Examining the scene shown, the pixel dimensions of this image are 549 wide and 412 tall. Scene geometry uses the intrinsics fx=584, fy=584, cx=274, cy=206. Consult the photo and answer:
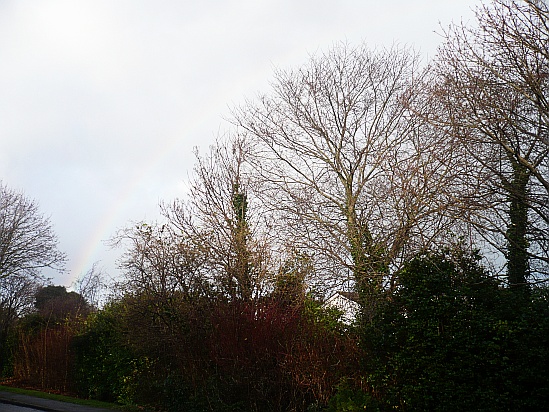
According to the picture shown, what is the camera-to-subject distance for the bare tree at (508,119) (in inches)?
404

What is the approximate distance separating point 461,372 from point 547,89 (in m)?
5.18

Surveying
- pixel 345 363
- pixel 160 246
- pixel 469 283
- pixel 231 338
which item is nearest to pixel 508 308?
pixel 469 283

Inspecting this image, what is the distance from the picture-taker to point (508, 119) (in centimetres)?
1013

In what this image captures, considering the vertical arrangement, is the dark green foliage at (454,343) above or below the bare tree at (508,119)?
below

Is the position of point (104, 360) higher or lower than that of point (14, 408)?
higher

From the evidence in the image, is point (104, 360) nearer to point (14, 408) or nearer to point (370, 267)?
point (14, 408)

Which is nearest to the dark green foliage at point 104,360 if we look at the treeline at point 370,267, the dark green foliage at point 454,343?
the treeline at point 370,267

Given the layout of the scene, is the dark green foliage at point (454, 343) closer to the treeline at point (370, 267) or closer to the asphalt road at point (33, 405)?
the treeline at point (370, 267)

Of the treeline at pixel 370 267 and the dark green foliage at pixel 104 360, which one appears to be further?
the dark green foliage at pixel 104 360

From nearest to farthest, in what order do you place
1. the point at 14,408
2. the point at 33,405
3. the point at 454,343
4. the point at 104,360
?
the point at 454,343, the point at 14,408, the point at 33,405, the point at 104,360

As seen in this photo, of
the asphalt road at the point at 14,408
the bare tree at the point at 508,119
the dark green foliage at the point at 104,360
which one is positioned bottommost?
the asphalt road at the point at 14,408

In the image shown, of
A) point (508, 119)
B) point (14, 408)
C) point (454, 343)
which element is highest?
point (508, 119)

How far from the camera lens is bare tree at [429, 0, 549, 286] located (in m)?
10.3

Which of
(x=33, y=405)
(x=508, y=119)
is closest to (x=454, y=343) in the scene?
(x=508, y=119)
